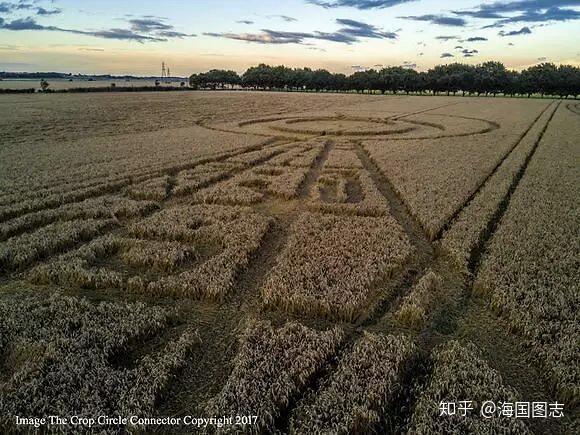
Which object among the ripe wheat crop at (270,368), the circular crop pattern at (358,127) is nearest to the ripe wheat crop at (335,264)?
the ripe wheat crop at (270,368)

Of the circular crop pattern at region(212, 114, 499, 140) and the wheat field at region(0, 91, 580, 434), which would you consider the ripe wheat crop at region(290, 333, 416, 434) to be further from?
the circular crop pattern at region(212, 114, 499, 140)

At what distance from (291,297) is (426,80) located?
13361cm

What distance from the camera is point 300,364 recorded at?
20.4ft

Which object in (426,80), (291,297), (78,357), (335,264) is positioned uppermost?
(426,80)

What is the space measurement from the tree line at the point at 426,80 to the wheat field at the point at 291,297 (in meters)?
114

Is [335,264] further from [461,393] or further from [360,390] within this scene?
[461,393]

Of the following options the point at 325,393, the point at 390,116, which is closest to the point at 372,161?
the point at 325,393

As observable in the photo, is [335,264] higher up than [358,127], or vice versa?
[358,127]

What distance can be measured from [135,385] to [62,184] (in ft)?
48.1

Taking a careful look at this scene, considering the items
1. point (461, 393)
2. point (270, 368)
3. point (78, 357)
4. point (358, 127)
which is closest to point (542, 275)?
point (461, 393)

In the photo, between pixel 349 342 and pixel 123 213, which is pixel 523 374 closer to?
pixel 349 342

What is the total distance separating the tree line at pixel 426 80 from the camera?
112 meters

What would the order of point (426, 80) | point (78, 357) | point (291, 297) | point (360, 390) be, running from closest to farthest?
point (360, 390)
point (78, 357)
point (291, 297)
point (426, 80)

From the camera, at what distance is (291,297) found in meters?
8.31
